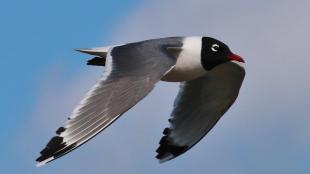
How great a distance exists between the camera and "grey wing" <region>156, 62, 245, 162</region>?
514 inches

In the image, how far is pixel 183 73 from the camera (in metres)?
12.2

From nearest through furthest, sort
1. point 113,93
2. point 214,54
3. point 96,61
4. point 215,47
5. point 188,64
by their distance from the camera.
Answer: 1. point 113,93
2. point 188,64
3. point 96,61
4. point 214,54
5. point 215,47

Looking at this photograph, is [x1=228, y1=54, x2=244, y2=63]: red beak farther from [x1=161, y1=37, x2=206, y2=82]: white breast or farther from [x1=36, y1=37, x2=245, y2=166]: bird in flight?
[x1=161, y1=37, x2=206, y2=82]: white breast

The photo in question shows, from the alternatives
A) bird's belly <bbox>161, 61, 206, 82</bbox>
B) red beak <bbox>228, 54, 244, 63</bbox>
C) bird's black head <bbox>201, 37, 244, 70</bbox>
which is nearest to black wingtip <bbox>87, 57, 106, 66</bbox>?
bird's belly <bbox>161, 61, 206, 82</bbox>

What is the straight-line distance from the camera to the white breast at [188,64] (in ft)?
39.8

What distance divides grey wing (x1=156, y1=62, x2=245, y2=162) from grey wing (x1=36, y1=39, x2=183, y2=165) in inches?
62.9

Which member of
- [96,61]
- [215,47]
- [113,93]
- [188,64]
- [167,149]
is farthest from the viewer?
[167,149]

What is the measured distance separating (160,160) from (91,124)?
3460mm

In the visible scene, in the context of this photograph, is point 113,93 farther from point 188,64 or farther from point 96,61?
point 96,61

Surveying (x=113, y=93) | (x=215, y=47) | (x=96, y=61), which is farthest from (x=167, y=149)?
(x=113, y=93)

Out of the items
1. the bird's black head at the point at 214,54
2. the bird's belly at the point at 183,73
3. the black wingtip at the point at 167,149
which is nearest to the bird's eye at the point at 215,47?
the bird's black head at the point at 214,54

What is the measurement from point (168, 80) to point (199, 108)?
1.11 metres

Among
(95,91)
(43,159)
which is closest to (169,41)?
(95,91)

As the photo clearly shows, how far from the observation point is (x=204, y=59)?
1248 cm
